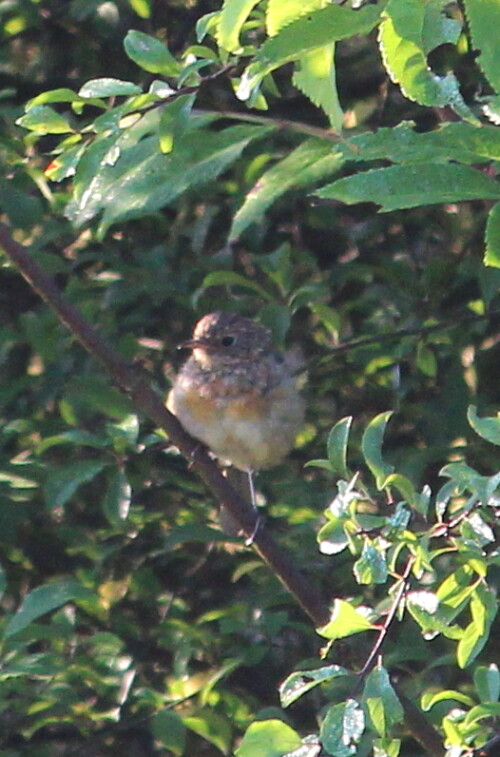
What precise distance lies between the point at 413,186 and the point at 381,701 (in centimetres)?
66

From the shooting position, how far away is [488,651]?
11.7 feet

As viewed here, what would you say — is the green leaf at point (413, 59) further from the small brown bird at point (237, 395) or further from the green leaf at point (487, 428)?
the small brown bird at point (237, 395)

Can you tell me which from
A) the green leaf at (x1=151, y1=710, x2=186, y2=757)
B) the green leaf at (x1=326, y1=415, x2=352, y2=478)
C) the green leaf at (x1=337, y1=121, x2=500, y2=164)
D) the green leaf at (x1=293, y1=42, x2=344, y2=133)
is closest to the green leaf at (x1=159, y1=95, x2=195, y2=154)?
the green leaf at (x1=293, y1=42, x2=344, y2=133)

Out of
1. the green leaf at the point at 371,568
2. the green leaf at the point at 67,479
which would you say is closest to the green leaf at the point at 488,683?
the green leaf at the point at 371,568

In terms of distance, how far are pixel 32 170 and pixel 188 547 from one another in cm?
111

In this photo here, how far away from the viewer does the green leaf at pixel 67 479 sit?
10.2 ft

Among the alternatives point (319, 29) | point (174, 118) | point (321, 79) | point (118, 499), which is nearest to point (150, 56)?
point (174, 118)

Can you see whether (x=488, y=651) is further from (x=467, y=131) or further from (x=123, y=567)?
(x=467, y=131)

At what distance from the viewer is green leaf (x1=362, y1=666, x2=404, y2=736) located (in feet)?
5.55

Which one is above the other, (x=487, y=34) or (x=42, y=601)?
(x=487, y=34)

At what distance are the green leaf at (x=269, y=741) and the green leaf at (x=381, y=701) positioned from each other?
0.11 metres

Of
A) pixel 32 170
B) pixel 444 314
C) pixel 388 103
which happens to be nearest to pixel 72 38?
pixel 32 170

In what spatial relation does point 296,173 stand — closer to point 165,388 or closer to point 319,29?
point 319,29

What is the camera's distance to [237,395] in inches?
173
